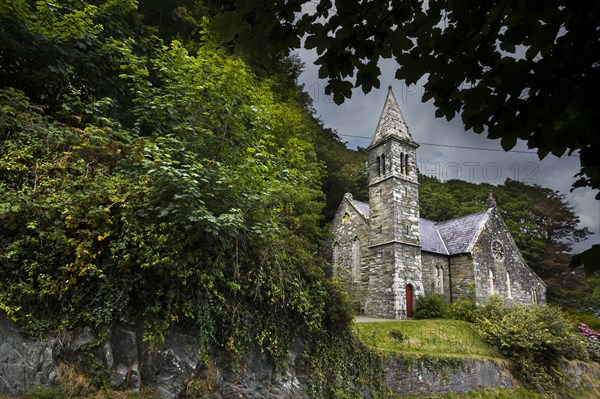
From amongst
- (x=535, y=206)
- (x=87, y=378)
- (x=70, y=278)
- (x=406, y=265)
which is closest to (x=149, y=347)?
(x=87, y=378)

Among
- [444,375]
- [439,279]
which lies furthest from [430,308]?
[444,375]

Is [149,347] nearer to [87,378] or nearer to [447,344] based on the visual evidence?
[87,378]

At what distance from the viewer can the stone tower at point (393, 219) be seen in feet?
60.8

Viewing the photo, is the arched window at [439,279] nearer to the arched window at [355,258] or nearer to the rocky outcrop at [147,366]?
the arched window at [355,258]

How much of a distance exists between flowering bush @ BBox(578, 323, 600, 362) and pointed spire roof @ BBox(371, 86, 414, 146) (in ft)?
45.2

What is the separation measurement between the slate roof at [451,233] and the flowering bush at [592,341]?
6.94 meters

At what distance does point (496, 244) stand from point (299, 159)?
1797cm

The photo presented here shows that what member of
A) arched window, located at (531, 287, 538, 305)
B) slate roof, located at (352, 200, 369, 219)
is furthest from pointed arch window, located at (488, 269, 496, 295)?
slate roof, located at (352, 200, 369, 219)

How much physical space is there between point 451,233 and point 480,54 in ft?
78.0

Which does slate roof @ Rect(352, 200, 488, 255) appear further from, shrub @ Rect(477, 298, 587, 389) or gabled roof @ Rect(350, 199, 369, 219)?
shrub @ Rect(477, 298, 587, 389)

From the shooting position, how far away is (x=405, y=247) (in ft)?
62.6

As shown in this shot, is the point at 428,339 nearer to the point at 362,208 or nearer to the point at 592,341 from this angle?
the point at 362,208

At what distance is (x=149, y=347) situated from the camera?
18.9ft

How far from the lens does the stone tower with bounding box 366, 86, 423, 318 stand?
18.5m
